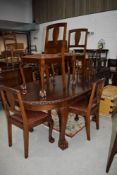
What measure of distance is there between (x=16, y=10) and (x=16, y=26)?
862 mm

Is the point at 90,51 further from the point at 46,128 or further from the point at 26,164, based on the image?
the point at 26,164

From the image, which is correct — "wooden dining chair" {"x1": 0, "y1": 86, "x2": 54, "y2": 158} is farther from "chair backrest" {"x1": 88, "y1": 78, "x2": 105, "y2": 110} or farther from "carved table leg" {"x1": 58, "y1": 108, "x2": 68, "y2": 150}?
"chair backrest" {"x1": 88, "y1": 78, "x2": 105, "y2": 110}

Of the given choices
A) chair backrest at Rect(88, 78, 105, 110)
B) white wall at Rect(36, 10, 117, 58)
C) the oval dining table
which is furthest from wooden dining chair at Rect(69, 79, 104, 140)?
white wall at Rect(36, 10, 117, 58)

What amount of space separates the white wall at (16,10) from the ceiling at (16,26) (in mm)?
398

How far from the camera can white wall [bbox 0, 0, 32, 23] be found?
7.31 m

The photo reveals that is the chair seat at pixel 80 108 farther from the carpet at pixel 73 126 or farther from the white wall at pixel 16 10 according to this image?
the white wall at pixel 16 10

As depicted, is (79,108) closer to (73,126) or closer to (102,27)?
(73,126)

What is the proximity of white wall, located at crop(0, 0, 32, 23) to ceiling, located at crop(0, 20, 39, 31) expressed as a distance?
0.40m

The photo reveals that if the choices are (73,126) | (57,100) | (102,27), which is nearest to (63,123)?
(57,100)

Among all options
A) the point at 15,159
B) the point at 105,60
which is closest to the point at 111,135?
the point at 15,159

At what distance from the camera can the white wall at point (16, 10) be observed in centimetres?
731

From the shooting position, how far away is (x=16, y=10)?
7.72 metres

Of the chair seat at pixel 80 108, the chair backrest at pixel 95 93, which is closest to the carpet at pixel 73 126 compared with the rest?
the chair seat at pixel 80 108

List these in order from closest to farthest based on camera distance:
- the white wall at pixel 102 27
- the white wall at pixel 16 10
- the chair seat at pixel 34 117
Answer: the chair seat at pixel 34 117, the white wall at pixel 102 27, the white wall at pixel 16 10
